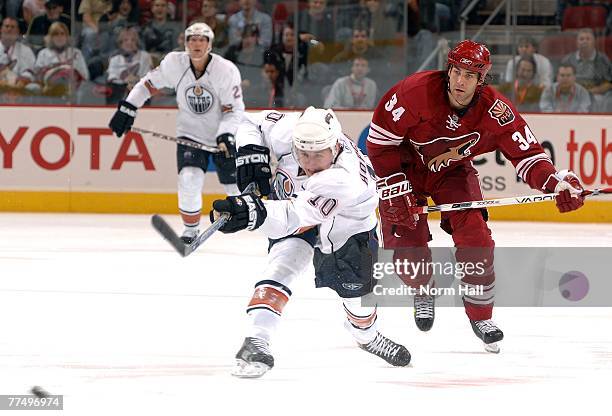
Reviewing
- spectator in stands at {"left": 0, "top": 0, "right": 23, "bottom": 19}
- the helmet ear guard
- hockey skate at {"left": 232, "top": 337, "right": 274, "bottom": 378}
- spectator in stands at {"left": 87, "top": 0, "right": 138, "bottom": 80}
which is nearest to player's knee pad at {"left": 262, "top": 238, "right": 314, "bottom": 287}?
hockey skate at {"left": 232, "top": 337, "right": 274, "bottom": 378}

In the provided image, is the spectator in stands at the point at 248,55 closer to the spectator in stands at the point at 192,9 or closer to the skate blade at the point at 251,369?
the spectator in stands at the point at 192,9

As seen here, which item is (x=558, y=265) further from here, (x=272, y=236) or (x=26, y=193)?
(x=26, y=193)

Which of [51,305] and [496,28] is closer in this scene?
[51,305]

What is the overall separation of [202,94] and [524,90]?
2.68 m

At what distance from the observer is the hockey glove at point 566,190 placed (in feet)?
14.2

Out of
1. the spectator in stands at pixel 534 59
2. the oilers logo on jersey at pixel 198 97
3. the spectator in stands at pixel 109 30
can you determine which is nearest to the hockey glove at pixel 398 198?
the oilers logo on jersey at pixel 198 97

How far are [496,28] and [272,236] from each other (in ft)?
19.1

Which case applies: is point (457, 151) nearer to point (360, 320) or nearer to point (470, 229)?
point (470, 229)

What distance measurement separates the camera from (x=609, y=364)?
409 cm

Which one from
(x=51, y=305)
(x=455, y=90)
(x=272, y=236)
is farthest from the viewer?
(x=51, y=305)

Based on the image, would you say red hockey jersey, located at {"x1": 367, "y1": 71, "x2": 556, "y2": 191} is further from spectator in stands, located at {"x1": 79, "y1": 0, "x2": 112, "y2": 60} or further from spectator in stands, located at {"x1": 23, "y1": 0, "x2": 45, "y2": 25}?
spectator in stands, located at {"x1": 23, "y1": 0, "x2": 45, "y2": 25}

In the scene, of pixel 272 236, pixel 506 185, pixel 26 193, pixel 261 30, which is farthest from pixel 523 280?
pixel 26 193

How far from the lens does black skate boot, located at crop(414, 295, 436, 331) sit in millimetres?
4652

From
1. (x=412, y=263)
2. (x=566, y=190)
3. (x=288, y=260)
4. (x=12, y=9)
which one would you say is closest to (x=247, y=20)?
(x=12, y=9)
